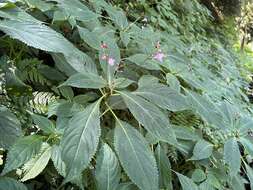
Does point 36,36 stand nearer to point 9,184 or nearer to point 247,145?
point 9,184

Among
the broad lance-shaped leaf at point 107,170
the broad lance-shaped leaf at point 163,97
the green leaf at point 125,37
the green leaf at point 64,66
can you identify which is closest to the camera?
the broad lance-shaped leaf at point 107,170

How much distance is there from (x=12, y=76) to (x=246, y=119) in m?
0.84

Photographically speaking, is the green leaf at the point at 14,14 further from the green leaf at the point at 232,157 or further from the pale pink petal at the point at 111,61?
the green leaf at the point at 232,157

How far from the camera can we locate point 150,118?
0.95 m

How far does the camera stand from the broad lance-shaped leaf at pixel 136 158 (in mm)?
863

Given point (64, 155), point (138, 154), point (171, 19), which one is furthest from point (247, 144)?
point (171, 19)

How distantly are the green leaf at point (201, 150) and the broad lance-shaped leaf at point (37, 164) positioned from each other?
0.54 meters

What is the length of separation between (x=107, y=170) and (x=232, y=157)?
46 cm

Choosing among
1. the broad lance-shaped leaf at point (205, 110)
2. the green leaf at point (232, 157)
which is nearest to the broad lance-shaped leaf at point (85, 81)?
the broad lance-shaped leaf at point (205, 110)

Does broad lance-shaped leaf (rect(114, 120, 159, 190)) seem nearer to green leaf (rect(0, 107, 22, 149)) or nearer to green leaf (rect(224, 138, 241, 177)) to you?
green leaf (rect(0, 107, 22, 149))

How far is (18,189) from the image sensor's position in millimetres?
834

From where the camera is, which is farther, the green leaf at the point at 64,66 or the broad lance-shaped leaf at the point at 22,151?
the green leaf at the point at 64,66

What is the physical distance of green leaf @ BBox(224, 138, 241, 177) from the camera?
118cm

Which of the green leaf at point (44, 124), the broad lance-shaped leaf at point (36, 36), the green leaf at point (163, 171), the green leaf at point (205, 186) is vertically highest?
the broad lance-shaped leaf at point (36, 36)
